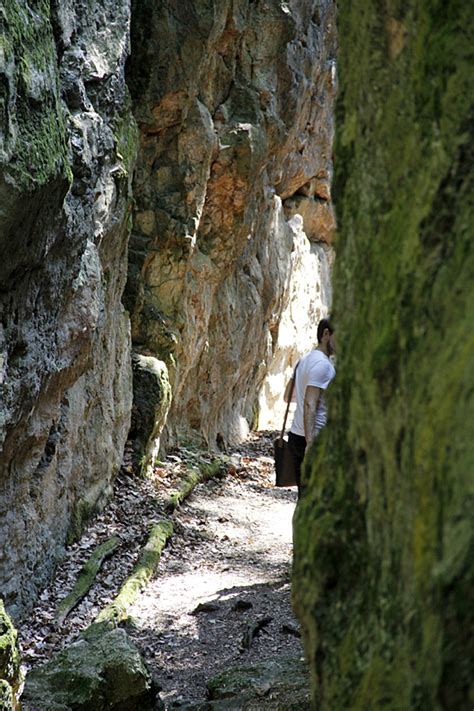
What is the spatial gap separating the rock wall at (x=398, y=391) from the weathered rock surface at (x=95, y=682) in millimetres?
2778

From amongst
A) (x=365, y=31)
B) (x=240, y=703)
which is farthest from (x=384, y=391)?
(x=240, y=703)

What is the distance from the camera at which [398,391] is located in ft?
5.58

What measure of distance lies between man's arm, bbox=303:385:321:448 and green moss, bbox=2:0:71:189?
2262 mm

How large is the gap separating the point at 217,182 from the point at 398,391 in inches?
482

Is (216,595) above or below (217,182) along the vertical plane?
below

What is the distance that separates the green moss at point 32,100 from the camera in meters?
5.04

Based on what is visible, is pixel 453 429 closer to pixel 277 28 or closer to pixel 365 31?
pixel 365 31

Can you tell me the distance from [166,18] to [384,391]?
10600 mm

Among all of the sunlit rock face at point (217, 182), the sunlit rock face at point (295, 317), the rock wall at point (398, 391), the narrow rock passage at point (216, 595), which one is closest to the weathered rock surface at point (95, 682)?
the narrow rock passage at point (216, 595)

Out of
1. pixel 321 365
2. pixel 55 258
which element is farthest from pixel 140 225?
pixel 321 365

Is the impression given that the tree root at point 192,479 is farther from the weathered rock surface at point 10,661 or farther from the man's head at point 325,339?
the weathered rock surface at point 10,661

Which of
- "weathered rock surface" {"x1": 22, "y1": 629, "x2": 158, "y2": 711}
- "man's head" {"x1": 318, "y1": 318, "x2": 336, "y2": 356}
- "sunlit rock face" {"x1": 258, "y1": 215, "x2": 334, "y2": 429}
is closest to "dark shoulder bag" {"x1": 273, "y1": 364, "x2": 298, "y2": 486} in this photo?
"man's head" {"x1": 318, "y1": 318, "x2": 336, "y2": 356}

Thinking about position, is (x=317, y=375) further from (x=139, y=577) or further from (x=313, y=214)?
(x=313, y=214)

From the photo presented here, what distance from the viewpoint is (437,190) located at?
1.69 meters
